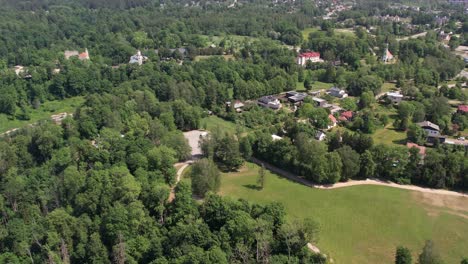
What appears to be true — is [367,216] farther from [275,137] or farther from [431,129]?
[431,129]

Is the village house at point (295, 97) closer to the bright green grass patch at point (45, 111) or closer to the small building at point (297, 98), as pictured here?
the small building at point (297, 98)

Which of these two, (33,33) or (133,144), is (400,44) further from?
(33,33)

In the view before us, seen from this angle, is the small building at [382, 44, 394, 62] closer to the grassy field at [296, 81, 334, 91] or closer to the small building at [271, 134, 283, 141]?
→ the grassy field at [296, 81, 334, 91]

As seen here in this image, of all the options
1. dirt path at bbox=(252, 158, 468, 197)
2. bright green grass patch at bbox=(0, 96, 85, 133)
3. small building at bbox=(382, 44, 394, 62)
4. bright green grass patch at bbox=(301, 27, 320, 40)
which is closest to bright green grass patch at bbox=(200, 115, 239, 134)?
dirt path at bbox=(252, 158, 468, 197)

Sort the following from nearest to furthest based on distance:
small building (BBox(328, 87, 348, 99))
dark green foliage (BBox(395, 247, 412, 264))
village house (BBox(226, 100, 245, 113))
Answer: dark green foliage (BBox(395, 247, 412, 264))
village house (BBox(226, 100, 245, 113))
small building (BBox(328, 87, 348, 99))

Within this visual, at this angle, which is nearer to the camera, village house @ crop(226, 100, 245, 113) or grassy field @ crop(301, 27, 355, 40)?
village house @ crop(226, 100, 245, 113)

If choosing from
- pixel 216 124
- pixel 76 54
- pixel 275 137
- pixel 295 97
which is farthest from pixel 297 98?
pixel 76 54

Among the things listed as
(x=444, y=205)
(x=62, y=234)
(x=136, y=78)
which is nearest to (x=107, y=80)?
(x=136, y=78)

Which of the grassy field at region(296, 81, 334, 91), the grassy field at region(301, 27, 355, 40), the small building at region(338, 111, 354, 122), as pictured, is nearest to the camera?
the small building at region(338, 111, 354, 122)
